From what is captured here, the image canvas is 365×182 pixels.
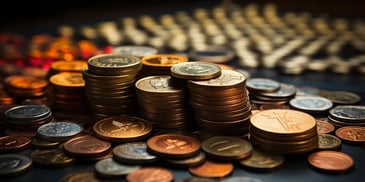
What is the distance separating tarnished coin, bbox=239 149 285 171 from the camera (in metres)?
1.92

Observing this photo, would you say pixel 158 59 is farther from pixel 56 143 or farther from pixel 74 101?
pixel 56 143

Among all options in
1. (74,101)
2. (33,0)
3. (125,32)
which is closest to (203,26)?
(125,32)

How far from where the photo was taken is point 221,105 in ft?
6.91

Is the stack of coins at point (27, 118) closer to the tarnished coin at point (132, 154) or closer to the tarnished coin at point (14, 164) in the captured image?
the tarnished coin at point (14, 164)

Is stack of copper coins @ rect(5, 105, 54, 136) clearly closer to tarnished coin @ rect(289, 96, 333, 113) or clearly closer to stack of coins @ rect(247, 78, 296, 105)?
stack of coins @ rect(247, 78, 296, 105)

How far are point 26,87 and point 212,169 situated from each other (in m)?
1.23

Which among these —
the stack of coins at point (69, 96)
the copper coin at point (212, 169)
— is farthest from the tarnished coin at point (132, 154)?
the stack of coins at point (69, 96)

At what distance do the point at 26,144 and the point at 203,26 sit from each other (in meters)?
2.64

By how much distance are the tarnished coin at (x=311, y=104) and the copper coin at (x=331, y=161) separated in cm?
45

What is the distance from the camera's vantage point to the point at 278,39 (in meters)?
3.97

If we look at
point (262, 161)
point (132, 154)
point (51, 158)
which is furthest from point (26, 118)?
point (262, 161)

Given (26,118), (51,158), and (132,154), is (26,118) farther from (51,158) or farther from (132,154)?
(132,154)

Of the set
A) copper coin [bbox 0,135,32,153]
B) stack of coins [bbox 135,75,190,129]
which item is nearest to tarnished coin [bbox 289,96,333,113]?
stack of coins [bbox 135,75,190,129]

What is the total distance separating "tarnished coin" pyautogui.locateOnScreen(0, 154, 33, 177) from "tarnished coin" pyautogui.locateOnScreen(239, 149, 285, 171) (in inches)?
30.8
